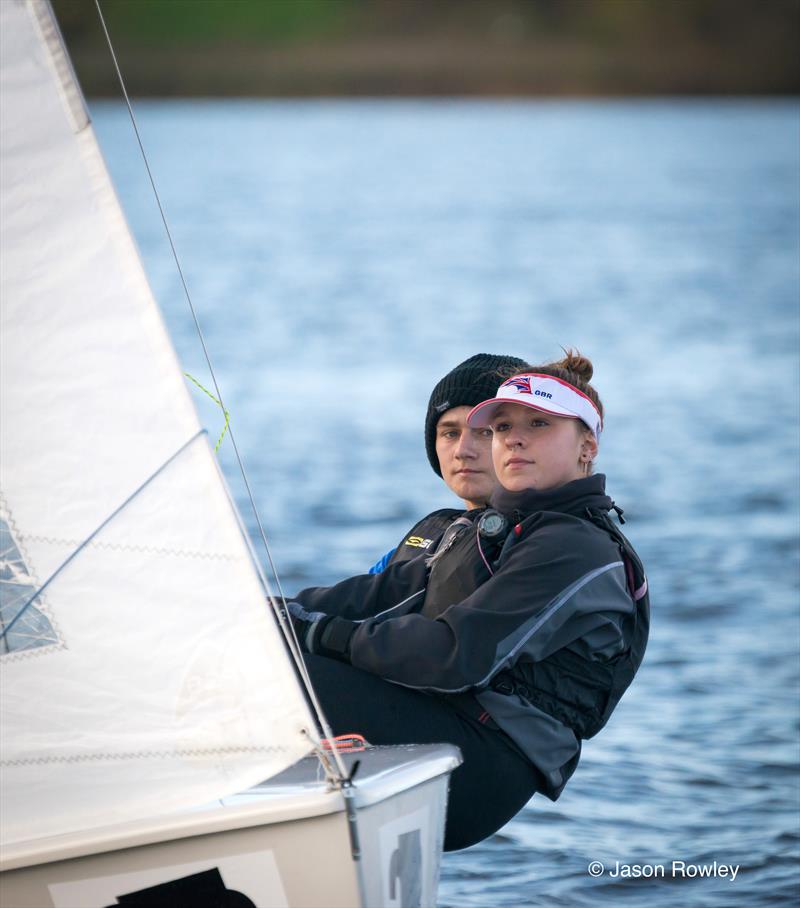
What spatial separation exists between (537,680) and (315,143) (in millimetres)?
61107

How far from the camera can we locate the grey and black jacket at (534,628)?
2.40 m

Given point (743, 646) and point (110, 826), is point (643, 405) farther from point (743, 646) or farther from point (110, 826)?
point (110, 826)

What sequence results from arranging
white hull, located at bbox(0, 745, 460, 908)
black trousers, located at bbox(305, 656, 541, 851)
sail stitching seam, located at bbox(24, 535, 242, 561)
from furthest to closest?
1. black trousers, located at bbox(305, 656, 541, 851)
2. sail stitching seam, located at bbox(24, 535, 242, 561)
3. white hull, located at bbox(0, 745, 460, 908)

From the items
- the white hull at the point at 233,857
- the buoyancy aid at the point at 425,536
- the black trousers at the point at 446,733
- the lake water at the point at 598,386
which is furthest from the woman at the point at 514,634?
the lake water at the point at 598,386

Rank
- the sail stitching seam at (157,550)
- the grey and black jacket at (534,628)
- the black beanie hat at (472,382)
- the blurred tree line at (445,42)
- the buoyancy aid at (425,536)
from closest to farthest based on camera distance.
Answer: the sail stitching seam at (157,550) < the grey and black jacket at (534,628) < the buoyancy aid at (425,536) < the black beanie hat at (472,382) < the blurred tree line at (445,42)

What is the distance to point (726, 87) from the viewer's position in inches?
2781

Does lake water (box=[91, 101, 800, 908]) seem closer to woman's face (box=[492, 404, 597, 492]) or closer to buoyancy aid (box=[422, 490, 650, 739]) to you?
buoyancy aid (box=[422, 490, 650, 739])

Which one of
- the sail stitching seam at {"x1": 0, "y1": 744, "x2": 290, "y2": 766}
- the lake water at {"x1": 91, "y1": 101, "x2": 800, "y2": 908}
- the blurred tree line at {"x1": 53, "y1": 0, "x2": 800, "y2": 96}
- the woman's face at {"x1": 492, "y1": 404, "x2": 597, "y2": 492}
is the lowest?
the lake water at {"x1": 91, "y1": 101, "x2": 800, "y2": 908}

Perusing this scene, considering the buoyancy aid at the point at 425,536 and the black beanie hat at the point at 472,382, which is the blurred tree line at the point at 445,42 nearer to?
the black beanie hat at the point at 472,382

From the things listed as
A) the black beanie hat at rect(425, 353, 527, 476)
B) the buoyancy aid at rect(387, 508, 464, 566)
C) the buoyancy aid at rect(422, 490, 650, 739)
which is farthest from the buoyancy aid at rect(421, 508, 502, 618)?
the black beanie hat at rect(425, 353, 527, 476)

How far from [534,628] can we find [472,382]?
76 cm

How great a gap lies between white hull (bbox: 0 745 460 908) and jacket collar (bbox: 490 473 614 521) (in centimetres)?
65

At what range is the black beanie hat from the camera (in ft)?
9.84

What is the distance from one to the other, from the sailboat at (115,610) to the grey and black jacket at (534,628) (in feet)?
0.79
